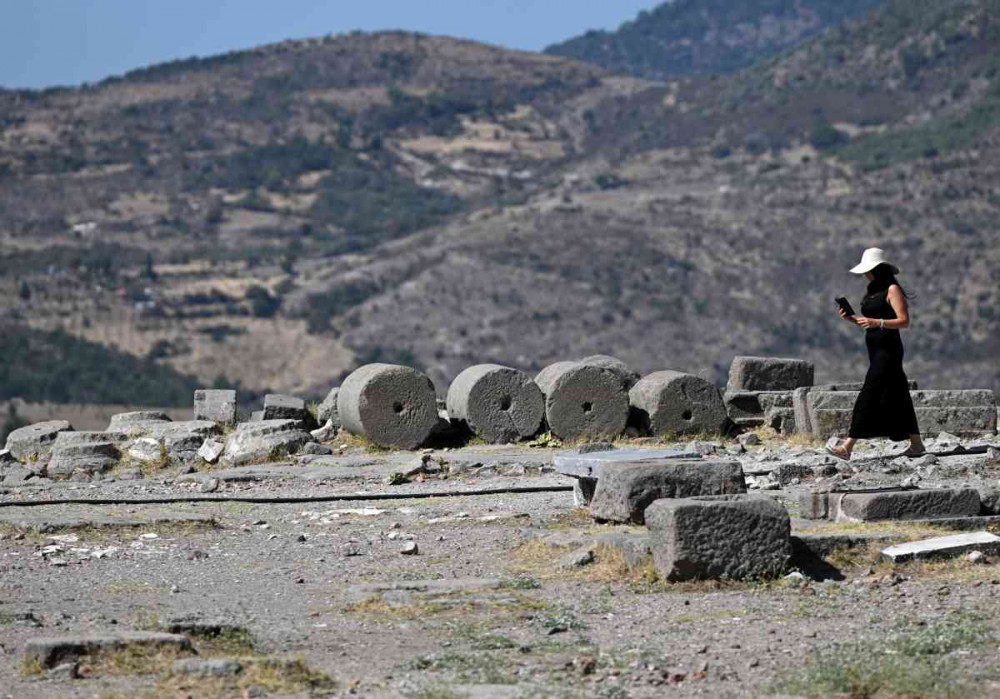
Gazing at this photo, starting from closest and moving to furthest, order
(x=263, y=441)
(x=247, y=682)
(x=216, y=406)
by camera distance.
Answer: (x=247, y=682) < (x=263, y=441) < (x=216, y=406)

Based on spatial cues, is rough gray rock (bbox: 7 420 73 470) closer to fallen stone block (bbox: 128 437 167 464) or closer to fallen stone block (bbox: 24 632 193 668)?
fallen stone block (bbox: 128 437 167 464)

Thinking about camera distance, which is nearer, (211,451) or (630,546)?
(630,546)

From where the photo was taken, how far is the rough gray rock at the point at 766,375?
19.0 metres

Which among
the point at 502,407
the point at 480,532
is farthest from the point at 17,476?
the point at 480,532

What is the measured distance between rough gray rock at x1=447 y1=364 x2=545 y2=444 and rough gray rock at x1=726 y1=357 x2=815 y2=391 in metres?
2.35

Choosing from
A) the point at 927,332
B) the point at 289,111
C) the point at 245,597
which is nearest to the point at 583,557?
the point at 245,597

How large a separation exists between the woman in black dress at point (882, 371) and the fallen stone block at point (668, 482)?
2.54 meters

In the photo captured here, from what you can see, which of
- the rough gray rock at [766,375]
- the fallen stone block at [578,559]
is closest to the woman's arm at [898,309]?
the fallen stone block at [578,559]

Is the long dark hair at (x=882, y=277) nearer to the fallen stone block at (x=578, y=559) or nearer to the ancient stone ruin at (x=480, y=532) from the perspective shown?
the ancient stone ruin at (x=480, y=532)

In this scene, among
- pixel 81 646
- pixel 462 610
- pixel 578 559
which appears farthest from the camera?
pixel 578 559

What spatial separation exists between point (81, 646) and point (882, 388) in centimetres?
677

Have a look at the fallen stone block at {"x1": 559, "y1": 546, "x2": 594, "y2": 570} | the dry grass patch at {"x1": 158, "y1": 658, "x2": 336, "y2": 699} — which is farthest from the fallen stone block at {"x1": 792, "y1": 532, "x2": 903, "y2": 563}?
the dry grass patch at {"x1": 158, "y1": 658, "x2": 336, "y2": 699}

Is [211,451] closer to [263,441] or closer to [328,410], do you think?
[263,441]

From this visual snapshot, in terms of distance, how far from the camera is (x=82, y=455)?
692 inches
